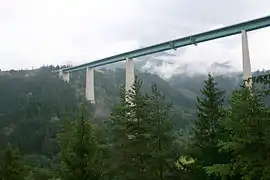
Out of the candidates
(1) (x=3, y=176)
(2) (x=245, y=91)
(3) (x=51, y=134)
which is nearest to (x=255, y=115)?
(2) (x=245, y=91)

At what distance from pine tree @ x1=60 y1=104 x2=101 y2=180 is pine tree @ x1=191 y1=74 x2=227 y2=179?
6103 mm

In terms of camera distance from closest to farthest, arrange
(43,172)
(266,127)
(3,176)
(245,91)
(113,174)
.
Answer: (266,127)
(245,91)
(113,174)
(3,176)
(43,172)

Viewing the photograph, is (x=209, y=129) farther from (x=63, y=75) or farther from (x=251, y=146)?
(x=63, y=75)

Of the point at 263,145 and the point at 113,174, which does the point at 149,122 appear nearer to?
the point at 113,174

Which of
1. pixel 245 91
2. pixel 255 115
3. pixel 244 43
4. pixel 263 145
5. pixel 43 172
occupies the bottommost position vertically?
pixel 43 172

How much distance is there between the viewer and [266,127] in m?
12.1

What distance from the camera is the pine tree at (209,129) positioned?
20250 mm

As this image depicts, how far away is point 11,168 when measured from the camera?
22578mm

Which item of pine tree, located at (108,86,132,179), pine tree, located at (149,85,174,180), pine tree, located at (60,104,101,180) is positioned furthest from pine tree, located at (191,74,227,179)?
pine tree, located at (60,104,101,180)

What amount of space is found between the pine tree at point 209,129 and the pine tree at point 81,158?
610cm

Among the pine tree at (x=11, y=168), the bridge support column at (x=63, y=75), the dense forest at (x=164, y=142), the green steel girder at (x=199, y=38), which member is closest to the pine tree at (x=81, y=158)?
the dense forest at (x=164, y=142)

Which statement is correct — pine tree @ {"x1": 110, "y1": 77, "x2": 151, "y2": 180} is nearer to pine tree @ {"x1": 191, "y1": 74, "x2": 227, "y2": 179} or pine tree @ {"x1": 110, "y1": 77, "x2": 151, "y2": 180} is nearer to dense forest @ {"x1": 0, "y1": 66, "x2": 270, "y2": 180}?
dense forest @ {"x1": 0, "y1": 66, "x2": 270, "y2": 180}

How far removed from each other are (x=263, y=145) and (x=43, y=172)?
951 inches

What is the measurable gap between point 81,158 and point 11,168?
27.8 ft
